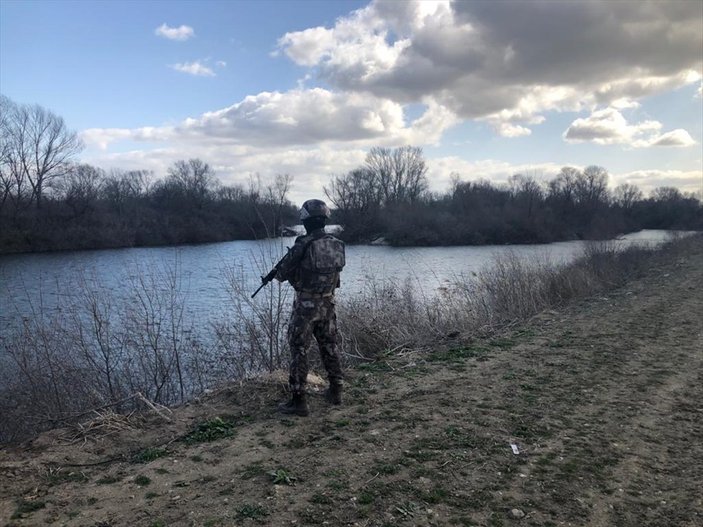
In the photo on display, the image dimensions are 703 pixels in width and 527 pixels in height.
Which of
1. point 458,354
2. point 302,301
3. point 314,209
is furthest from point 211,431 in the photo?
point 458,354

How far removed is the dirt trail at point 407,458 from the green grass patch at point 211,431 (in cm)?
2

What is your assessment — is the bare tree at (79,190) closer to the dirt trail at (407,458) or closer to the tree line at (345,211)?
the tree line at (345,211)

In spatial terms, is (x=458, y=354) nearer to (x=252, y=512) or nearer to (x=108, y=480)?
(x=252, y=512)

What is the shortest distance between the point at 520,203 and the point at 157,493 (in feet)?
243

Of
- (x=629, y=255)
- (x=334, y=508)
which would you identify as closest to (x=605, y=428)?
(x=334, y=508)

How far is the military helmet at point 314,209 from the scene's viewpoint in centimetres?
498

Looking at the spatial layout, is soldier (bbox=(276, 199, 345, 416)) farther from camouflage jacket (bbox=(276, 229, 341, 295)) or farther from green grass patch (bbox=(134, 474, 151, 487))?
green grass patch (bbox=(134, 474, 151, 487))

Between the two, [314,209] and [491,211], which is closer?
[314,209]

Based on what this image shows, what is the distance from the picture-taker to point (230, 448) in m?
4.27

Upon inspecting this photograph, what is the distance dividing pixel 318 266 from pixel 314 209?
0.58 metres

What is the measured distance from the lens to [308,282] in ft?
16.1

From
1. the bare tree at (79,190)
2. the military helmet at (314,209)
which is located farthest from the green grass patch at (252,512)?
the bare tree at (79,190)

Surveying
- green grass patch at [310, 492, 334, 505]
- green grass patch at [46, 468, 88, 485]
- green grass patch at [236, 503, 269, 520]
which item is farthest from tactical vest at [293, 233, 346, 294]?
green grass patch at [46, 468, 88, 485]

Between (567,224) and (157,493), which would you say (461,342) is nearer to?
(157,493)
